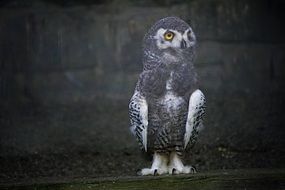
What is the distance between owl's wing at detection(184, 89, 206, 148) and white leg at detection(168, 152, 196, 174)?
8 centimetres

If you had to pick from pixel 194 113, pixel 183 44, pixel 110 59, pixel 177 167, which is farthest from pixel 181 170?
pixel 110 59

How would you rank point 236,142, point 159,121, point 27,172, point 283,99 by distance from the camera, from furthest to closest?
point 283,99 < point 236,142 < point 27,172 < point 159,121

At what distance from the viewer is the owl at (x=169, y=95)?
340 cm

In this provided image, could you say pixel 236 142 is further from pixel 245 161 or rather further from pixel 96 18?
pixel 96 18

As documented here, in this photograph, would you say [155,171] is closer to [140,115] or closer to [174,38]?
[140,115]

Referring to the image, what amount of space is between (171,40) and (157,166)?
1.68 feet

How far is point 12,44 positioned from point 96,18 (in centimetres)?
51

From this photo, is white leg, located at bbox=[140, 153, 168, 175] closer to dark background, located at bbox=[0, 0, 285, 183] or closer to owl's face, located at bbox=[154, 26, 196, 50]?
owl's face, located at bbox=[154, 26, 196, 50]

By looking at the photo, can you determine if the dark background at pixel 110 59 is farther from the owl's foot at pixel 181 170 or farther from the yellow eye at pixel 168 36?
the yellow eye at pixel 168 36

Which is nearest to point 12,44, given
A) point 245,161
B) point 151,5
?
point 151,5

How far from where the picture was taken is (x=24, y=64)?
5.04m

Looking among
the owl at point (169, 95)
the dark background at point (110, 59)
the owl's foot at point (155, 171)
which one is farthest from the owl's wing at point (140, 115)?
the dark background at point (110, 59)

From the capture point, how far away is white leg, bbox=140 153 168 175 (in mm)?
3441

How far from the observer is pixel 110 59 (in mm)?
5023
